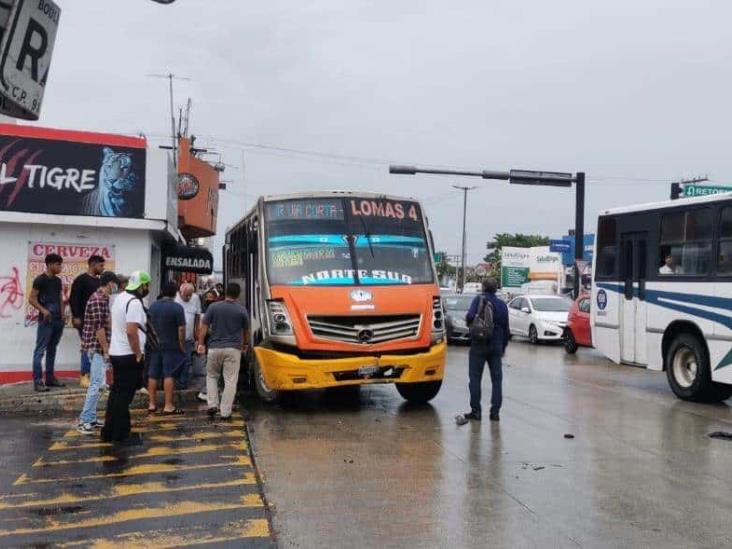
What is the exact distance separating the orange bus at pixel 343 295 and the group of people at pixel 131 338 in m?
0.60

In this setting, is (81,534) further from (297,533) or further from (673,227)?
(673,227)

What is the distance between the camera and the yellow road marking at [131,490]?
6.14 metres

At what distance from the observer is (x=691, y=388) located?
38.2 ft

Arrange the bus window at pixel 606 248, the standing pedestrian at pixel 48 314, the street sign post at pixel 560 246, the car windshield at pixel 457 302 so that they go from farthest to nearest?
the street sign post at pixel 560 246
the car windshield at pixel 457 302
the bus window at pixel 606 248
the standing pedestrian at pixel 48 314

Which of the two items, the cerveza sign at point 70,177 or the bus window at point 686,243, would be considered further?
the cerveza sign at point 70,177

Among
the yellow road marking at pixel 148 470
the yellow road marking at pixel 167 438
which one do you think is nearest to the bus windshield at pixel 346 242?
the yellow road marking at pixel 167 438

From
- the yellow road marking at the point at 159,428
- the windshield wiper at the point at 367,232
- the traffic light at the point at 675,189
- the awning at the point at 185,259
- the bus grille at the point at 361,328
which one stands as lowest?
the yellow road marking at the point at 159,428

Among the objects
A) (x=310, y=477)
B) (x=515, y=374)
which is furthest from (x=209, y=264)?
(x=310, y=477)

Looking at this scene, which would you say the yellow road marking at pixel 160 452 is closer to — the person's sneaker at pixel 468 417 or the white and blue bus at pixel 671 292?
the person's sneaker at pixel 468 417

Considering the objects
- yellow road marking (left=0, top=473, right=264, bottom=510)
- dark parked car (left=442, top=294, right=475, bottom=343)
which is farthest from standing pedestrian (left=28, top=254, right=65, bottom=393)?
dark parked car (left=442, top=294, right=475, bottom=343)

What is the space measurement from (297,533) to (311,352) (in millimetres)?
4648

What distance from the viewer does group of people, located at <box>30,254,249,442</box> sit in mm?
8477

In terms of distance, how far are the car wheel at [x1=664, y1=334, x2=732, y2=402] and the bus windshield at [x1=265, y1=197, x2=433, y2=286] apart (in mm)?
4038

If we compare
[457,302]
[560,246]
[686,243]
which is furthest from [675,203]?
[560,246]
